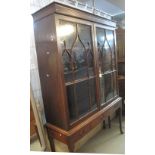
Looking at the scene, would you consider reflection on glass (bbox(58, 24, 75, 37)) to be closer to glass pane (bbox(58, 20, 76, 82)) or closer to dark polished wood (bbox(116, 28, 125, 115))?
glass pane (bbox(58, 20, 76, 82))

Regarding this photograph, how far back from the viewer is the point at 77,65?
1285mm

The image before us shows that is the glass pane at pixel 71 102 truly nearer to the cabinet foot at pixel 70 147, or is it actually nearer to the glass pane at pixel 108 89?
the cabinet foot at pixel 70 147

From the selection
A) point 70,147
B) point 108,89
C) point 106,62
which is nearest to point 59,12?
point 106,62

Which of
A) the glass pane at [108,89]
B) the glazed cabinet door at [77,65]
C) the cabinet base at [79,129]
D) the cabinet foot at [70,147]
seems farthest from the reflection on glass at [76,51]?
the cabinet foot at [70,147]

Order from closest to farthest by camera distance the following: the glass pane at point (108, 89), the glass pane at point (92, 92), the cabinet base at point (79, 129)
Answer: the cabinet base at point (79, 129)
the glass pane at point (92, 92)
the glass pane at point (108, 89)

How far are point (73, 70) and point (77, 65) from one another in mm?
54

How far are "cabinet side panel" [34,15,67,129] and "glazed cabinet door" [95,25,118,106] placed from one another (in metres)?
0.41

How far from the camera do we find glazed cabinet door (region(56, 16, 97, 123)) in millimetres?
1191

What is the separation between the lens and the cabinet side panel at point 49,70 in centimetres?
119

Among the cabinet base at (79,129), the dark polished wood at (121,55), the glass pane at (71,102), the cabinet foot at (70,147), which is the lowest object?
the cabinet foot at (70,147)
